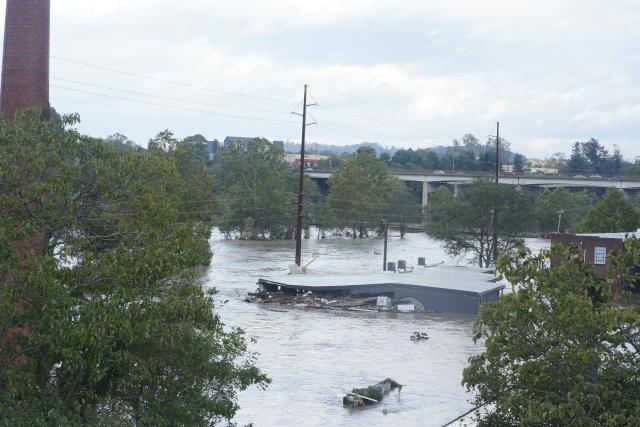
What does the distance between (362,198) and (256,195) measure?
13966mm

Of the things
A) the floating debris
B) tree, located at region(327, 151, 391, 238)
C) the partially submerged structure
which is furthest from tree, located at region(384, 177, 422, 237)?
the floating debris

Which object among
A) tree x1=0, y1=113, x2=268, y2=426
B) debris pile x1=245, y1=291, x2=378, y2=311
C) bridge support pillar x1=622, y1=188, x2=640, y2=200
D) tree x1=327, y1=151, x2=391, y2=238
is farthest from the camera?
bridge support pillar x1=622, y1=188, x2=640, y2=200

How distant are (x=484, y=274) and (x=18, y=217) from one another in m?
39.4


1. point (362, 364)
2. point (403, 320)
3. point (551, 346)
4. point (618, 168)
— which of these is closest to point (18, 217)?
point (551, 346)

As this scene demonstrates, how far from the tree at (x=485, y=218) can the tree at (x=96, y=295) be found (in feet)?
151

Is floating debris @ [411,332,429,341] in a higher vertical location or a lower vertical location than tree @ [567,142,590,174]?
lower

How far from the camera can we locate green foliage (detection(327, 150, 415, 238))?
93.2 meters

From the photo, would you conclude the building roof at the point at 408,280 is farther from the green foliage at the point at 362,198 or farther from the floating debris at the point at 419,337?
the green foliage at the point at 362,198

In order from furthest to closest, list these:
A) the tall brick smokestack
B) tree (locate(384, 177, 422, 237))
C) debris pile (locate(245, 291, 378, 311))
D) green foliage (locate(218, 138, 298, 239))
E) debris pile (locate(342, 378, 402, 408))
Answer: tree (locate(384, 177, 422, 237)), green foliage (locate(218, 138, 298, 239)), debris pile (locate(245, 291, 378, 311)), debris pile (locate(342, 378, 402, 408)), the tall brick smokestack

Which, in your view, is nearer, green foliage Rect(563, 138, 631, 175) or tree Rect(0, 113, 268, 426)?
tree Rect(0, 113, 268, 426)

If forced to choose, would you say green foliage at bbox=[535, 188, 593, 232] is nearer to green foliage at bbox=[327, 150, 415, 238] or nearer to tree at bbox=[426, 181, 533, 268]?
tree at bbox=[426, 181, 533, 268]

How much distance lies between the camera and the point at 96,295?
1237 cm

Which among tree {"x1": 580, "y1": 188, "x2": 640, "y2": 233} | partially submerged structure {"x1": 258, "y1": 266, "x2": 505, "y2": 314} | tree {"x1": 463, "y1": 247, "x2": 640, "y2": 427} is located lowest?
partially submerged structure {"x1": 258, "y1": 266, "x2": 505, "y2": 314}

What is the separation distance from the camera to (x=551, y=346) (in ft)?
42.2
